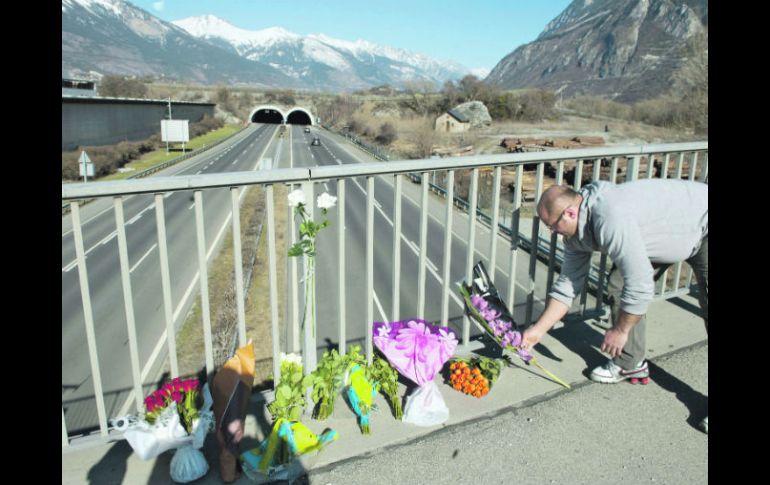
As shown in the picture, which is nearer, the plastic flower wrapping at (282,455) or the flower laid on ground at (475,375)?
the plastic flower wrapping at (282,455)

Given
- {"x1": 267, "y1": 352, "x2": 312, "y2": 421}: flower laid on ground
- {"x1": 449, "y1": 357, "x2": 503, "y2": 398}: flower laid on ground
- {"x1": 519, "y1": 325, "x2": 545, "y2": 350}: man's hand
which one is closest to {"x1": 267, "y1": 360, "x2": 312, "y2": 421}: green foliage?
{"x1": 267, "y1": 352, "x2": 312, "y2": 421}: flower laid on ground

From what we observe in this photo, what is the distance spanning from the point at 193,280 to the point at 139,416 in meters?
19.4

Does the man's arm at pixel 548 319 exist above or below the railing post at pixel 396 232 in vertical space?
below

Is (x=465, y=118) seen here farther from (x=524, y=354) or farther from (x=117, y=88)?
(x=524, y=354)

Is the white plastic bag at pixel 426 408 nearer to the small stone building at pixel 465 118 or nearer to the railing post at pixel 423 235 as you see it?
the railing post at pixel 423 235

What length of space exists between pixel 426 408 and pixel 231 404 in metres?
0.93

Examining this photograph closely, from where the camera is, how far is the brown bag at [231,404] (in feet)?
7.45

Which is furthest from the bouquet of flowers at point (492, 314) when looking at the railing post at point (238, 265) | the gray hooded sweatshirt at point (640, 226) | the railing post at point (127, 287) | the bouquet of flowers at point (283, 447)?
the railing post at point (127, 287)

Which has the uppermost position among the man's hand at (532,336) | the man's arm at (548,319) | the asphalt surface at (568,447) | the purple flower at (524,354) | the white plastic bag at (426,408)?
the man's arm at (548,319)

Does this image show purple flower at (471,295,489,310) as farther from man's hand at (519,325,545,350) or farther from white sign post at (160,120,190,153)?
white sign post at (160,120,190,153)

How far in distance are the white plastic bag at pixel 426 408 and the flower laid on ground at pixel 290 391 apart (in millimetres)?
524

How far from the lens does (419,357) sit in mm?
2801

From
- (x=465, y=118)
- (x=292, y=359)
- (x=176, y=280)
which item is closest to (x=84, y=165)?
(x=176, y=280)
